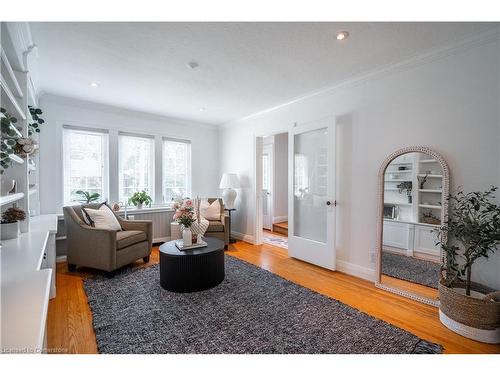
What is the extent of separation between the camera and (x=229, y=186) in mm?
4574

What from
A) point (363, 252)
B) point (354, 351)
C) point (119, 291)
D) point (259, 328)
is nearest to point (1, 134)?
point (119, 291)

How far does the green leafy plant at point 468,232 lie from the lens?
1.84 meters

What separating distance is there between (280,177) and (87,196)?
411 centimetres

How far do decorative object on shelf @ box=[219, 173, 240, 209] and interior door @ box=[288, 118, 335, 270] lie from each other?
1.25 m

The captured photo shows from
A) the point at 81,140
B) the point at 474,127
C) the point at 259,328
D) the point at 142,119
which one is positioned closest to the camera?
the point at 259,328

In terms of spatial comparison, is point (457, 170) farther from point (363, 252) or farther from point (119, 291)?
point (119, 291)

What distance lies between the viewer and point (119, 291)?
101 inches

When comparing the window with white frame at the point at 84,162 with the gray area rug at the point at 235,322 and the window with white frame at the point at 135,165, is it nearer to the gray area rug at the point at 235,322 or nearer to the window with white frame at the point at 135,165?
the window with white frame at the point at 135,165

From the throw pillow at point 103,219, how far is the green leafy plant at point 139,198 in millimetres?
806

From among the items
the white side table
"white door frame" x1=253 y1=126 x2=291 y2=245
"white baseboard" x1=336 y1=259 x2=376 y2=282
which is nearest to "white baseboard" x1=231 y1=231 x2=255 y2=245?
"white door frame" x1=253 y1=126 x2=291 y2=245

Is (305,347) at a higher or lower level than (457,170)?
lower

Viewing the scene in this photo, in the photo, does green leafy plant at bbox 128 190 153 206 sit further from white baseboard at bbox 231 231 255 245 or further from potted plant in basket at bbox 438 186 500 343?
potted plant in basket at bbox 438 186 500 343

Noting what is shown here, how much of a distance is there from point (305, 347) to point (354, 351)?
1.10ft

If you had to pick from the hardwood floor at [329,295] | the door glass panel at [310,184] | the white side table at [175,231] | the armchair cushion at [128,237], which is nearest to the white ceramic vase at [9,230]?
the hardwood floor at [329,295]
